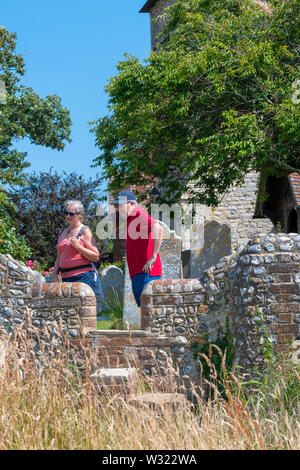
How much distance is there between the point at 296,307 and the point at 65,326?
2.60 meters

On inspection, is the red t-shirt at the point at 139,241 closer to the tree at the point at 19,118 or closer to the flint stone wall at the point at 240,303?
the flint stone wall at the point at 240,303

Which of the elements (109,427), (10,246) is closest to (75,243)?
(109,427)

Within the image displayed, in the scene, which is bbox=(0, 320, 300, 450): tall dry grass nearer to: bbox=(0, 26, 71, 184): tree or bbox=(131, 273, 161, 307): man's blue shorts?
bbox=(131, 273, 161, 307): man's blue shorts

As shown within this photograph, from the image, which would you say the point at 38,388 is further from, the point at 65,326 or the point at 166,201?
the point at 166,201

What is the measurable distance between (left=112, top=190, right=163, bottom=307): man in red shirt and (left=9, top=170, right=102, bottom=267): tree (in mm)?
14728

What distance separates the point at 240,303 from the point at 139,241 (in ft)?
5.17

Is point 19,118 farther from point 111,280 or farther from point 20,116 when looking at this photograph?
point 111,280

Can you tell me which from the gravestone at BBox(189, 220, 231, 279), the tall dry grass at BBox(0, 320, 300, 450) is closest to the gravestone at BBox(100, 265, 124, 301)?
the gravestone at BBox(189, 220, 231, 279)

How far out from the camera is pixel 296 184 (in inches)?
678

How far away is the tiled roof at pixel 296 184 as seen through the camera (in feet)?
55.0

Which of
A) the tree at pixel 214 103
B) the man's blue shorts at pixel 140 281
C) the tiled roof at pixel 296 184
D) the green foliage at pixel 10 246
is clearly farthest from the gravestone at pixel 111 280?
the man's blue shorts at pixel 140 281

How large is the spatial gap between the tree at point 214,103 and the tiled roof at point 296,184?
380mm

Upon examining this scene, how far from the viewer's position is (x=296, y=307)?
540 cm

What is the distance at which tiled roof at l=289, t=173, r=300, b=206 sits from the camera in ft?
55.0
